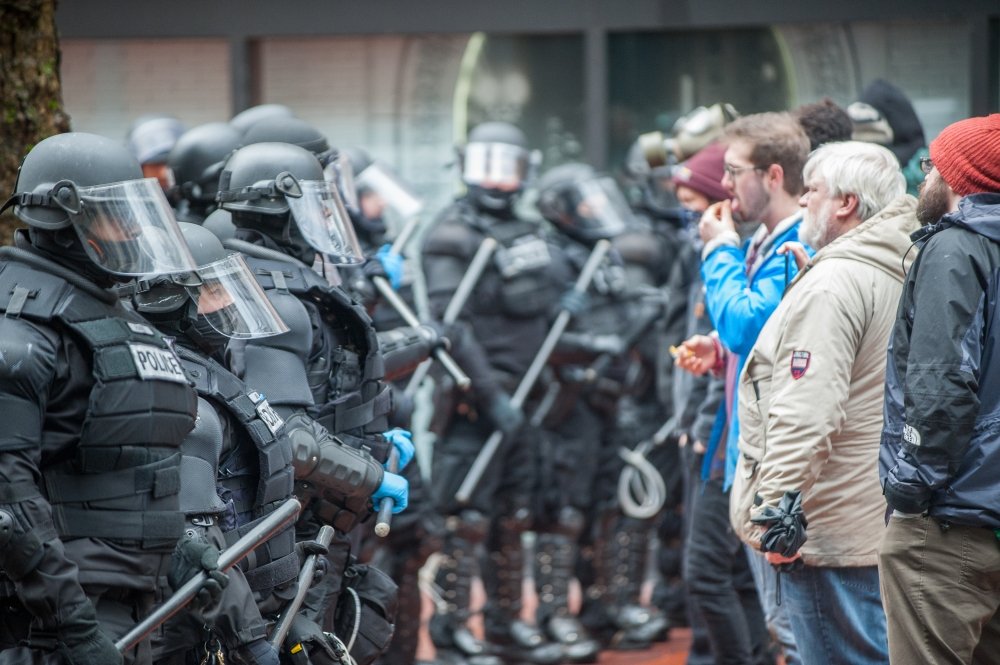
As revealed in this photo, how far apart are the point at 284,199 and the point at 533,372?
10.2ft

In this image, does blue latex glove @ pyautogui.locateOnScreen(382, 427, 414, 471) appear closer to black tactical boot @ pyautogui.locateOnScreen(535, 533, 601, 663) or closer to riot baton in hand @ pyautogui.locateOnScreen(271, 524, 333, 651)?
riot baton in hand @ pyautogui.locateOnScreen(271, 524, 333, 651)

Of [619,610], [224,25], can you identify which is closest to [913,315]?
[619,610]

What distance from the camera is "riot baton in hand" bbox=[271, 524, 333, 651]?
13.1 ft

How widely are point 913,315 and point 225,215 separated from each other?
7.09 ft

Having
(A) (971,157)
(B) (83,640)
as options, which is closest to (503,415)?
(A) (971,157)

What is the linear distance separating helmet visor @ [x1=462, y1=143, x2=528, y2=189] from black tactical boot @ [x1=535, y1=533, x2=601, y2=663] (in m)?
1.81

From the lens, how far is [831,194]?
174 inches

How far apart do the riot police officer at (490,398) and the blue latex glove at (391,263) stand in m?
0.82

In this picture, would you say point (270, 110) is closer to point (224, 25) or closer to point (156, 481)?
point (156, 481)

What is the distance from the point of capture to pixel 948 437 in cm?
364

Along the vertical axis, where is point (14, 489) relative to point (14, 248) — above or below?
below

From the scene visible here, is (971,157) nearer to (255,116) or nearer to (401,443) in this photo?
(401,443)

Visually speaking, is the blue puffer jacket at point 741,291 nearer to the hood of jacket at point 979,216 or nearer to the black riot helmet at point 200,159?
the hood of jacket at point 979,216

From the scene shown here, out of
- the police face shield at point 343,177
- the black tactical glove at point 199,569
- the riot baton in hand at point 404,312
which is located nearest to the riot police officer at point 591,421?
the riot baton in hand at point 404,312
